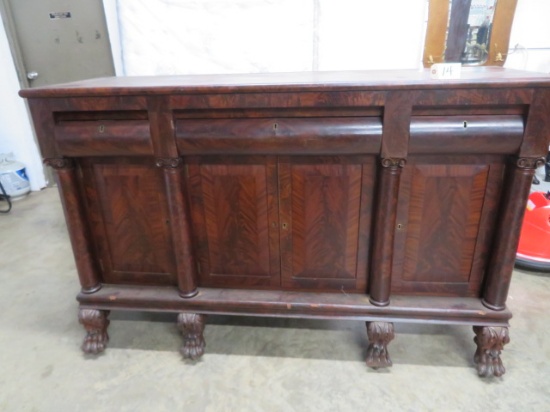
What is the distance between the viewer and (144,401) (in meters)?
1.36

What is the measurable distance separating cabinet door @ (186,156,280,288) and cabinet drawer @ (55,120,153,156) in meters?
0.18

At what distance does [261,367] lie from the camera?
4.92 ft

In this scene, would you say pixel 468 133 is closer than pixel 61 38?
Yes

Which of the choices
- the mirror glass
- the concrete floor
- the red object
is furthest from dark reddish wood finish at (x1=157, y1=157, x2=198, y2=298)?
the mirror glass

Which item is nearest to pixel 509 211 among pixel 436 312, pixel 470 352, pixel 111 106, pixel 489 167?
pixel 489 167

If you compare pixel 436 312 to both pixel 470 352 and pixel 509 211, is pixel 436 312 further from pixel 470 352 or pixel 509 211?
pixel 509 211

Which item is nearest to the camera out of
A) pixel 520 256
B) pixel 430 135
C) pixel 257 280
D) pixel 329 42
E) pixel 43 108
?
pixel 430 135

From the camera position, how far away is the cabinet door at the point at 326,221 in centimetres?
131

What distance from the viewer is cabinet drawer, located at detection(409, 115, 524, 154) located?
1.16 meters

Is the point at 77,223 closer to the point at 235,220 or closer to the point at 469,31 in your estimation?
the point at 235,220

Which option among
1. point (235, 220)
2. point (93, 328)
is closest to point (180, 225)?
point (235, 220)

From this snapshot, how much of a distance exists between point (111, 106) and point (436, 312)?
4.39ft

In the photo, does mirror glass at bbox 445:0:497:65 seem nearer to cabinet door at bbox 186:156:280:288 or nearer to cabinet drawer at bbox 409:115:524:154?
cabinet drawer at bbox 409:115:524:154

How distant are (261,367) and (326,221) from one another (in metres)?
0.64
